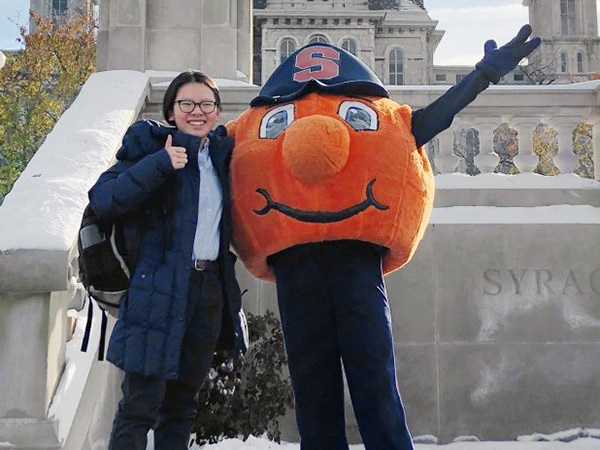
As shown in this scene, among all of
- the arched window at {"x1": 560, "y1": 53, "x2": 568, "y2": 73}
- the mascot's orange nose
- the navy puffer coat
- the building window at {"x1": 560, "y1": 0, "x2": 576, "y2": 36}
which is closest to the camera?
the navy puffer coat

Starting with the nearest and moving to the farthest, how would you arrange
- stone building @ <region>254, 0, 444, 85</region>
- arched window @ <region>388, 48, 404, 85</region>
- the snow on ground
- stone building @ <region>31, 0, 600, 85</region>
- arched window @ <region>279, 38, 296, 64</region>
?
the snow on ground
stone building @ <region>31, 0, 600, 85</region>
arched window @ <region>279, 38, 296, 64</region>
stone building @ <region>254, 0, 444, 85</region>
arched window @ <region>388, 48, 404, 85</region>

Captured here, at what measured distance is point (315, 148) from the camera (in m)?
2.28

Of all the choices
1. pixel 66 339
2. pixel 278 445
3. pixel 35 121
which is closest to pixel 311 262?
pixel 66 339

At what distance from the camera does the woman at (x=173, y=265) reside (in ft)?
7.15

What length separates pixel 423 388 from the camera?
423 centimetres

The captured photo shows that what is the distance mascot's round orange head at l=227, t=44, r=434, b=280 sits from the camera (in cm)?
236

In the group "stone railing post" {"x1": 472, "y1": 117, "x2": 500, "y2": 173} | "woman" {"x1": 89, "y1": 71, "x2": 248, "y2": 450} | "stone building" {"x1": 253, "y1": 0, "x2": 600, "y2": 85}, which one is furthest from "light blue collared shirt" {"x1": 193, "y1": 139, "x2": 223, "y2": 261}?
"stone building" {"x1": 253, "y1": 0, "x2": 600, "y2": 85}

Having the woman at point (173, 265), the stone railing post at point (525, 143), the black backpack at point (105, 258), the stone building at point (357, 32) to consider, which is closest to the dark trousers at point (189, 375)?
the woman at point (173, 265)

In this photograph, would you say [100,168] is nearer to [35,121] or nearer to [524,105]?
[524,105]

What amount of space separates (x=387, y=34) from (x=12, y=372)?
43.7 metres

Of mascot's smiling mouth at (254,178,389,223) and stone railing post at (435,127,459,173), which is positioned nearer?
mascot's smiling mouth at (254,178,389,223)

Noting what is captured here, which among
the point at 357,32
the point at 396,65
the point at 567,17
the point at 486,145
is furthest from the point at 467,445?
the point at 567,17

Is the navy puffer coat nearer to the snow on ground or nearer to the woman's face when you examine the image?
the woman's face

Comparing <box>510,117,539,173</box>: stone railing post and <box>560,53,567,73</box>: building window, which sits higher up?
<box>560,53,567,73</box>: building window
